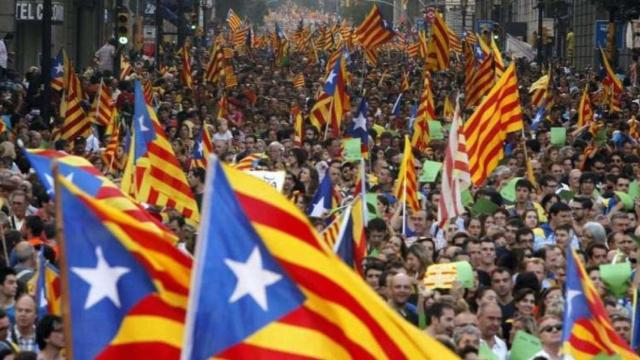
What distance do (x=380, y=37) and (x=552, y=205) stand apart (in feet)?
79.6

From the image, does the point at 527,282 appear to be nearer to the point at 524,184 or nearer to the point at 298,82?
the point at 524,184

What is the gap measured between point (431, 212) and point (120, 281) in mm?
10909

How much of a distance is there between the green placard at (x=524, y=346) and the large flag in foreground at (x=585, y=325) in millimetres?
616

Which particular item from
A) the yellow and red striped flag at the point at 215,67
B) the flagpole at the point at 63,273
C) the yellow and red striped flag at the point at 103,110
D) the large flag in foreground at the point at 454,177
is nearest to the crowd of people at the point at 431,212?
the large flag in foreground at the point at 454,177

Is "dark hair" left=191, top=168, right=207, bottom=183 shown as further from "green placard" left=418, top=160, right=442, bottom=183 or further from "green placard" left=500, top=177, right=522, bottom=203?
"green placard" left=500, top=177, right=522, bottom=203

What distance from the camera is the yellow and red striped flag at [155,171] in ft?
50.6

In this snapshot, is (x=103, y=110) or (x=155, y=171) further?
(x=103, y=110)

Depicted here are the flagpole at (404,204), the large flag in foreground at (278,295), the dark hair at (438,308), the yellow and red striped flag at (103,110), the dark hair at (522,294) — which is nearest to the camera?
the large flag in foreground at (278,295)

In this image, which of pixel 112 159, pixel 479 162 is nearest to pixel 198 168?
pixel 112 159

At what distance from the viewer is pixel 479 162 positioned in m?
20.3

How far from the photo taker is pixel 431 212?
739 inches

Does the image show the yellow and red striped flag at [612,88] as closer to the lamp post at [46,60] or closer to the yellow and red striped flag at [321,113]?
the yellow and red striped flag at [321,113]

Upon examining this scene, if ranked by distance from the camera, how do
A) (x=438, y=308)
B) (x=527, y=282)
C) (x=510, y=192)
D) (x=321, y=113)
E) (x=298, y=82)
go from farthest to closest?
(x=298, y=82) < (x=321, y=113) < (x=510, y=192) < (x=527, y=282) < (x=438, y=308)

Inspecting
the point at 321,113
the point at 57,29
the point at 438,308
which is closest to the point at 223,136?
the point at 321,113
